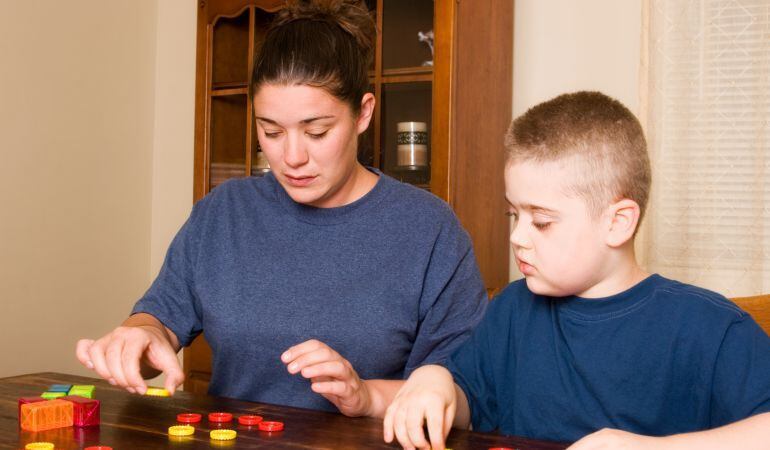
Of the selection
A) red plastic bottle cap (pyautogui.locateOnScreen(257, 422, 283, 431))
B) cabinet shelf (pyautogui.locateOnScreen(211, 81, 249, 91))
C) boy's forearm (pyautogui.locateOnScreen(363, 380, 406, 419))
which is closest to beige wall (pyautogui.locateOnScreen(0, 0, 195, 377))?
cabinet shelf (pyautogui.locateOnScreen(211, 81, 249, 91))

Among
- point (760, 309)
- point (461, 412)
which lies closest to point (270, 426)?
→ point (461, 412)

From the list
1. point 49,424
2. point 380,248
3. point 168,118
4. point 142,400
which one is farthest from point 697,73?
point 168,118

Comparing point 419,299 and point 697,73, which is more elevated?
point 697,73

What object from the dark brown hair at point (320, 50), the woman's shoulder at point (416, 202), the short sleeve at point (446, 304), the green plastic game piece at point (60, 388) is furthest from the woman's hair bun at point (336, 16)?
the green plastic game piece at point (60, 388)

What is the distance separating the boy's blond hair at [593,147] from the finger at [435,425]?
13.2 inches

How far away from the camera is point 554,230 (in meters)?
1.08

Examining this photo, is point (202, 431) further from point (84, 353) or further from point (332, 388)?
point (84, 353)

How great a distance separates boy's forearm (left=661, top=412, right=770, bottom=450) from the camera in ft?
2.81

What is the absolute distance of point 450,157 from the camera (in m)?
2.35

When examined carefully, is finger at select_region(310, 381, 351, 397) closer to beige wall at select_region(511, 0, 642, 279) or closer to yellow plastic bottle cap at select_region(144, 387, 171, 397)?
yellow plastic bottle cap at select_region(144, 387, 171, 397)

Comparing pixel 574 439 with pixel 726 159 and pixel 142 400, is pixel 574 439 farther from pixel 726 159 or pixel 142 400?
pixel 726 159

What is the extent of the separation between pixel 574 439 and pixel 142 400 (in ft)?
2.09

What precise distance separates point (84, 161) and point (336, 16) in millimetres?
2025

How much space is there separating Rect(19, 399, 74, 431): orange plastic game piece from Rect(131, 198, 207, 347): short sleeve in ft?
1.41
